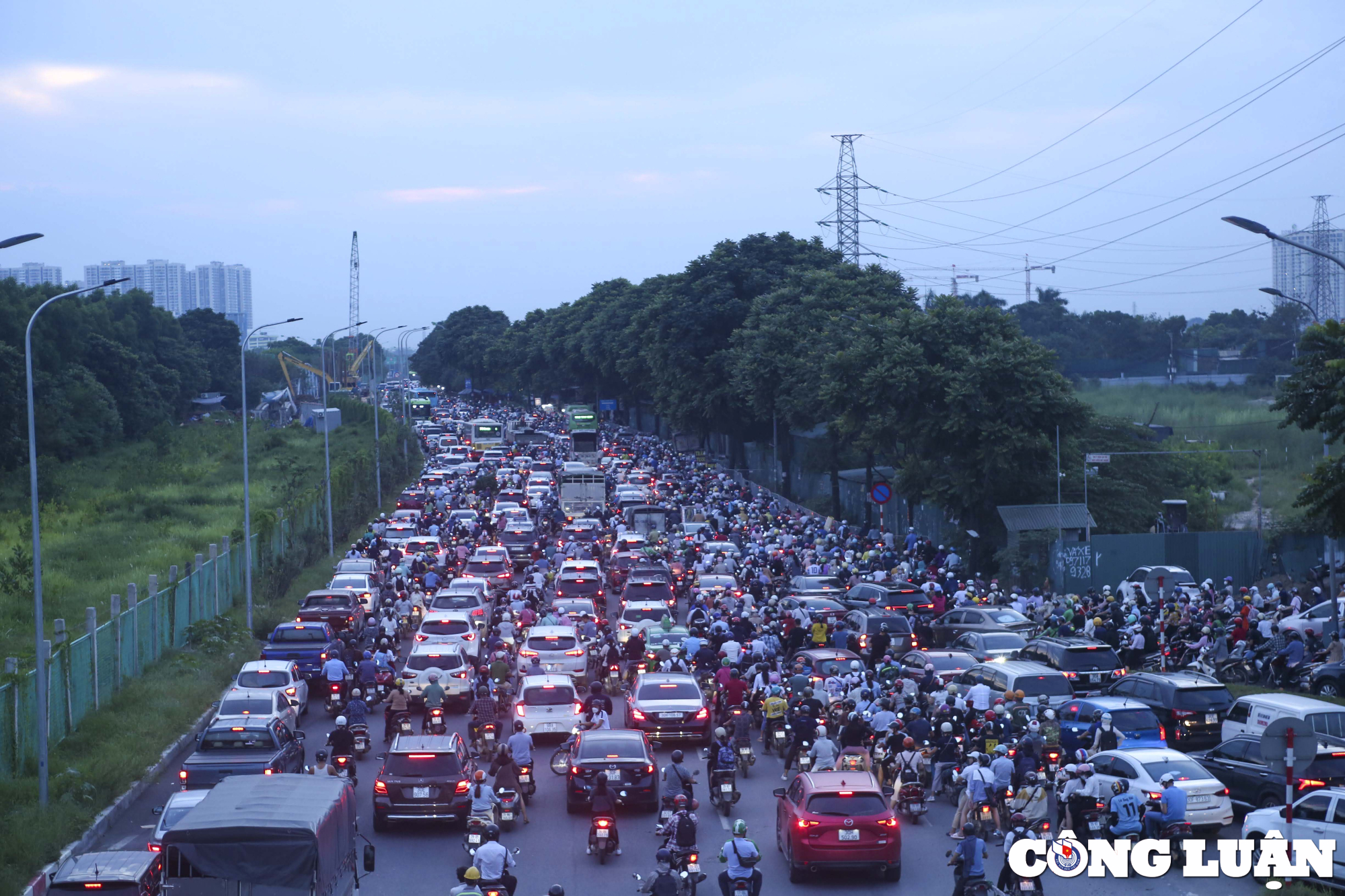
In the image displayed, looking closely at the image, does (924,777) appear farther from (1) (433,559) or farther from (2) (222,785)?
(1) (433,559)

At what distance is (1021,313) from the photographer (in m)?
137

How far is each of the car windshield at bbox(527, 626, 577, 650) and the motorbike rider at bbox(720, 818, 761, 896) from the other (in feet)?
44.7

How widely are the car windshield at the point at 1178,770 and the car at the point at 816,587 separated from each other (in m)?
17.6

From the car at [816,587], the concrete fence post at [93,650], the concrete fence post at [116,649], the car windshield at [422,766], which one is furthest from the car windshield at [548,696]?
the car at [816,587]

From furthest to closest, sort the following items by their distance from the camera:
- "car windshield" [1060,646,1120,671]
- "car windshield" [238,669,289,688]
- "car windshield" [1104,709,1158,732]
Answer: "car windshield" [1060,646,1120,671] → "car windshield" [238,669,289,688] → "car windshield" [1104,709,1158,732]

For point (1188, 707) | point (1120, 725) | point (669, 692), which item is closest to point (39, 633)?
point (669, 692)

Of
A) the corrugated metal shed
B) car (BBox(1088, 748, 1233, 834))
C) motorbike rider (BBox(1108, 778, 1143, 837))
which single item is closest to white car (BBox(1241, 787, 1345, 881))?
car (BBox(1088, 748, 1233, 834))

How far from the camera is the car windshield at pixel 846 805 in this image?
1549 centimetres

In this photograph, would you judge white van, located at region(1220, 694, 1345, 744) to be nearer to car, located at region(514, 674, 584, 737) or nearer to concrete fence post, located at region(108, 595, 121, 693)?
car, located at region(514, 674, 584, 737)

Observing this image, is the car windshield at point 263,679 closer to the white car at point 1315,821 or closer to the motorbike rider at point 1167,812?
the motorbike rider at point 1167,812

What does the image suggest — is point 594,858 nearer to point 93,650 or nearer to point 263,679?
point 263,679

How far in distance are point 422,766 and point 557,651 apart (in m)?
9.83

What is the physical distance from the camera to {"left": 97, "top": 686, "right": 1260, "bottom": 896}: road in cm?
1538

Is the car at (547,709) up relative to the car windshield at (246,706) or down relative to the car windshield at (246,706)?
down
